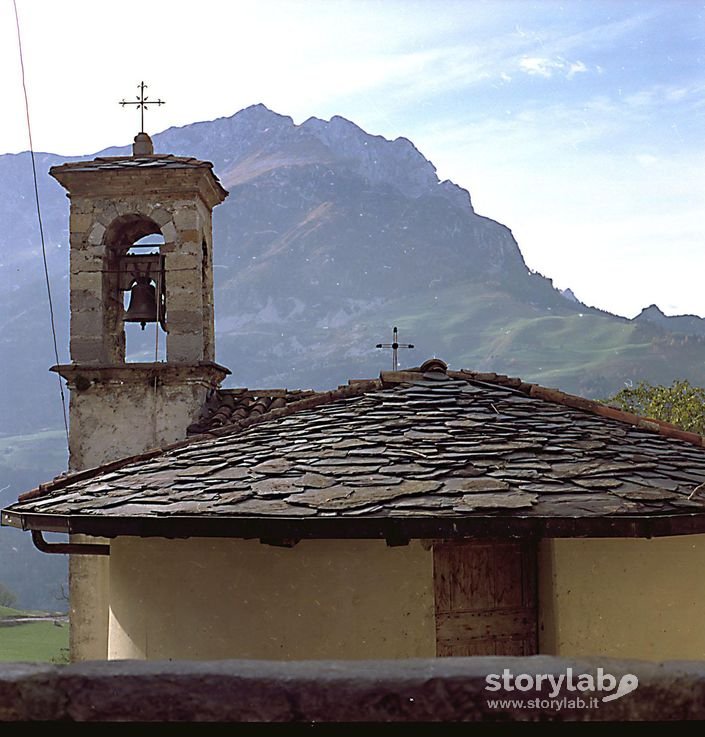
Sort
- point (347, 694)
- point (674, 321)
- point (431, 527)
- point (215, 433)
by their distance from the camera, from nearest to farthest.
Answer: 1. point (347, 694)
2. point (431, 527)
3. point (215, 433)
4. point (674, 321)

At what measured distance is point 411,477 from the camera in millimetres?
4699

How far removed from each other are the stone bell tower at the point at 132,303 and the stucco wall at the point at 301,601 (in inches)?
182

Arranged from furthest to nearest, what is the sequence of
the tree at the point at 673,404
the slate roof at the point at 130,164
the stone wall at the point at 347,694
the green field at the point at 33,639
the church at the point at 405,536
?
1. the green field at the point at 33,639
2. the tree at the point at 673,404
3. the slate roof at the point at 130,164
4. the church at the point at 405,536
5. the stone wall at the point at 347,694

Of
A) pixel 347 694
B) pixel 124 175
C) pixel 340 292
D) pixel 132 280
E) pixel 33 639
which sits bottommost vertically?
pixel 33 639

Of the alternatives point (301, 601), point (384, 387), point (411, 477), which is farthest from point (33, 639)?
point (411, 477)

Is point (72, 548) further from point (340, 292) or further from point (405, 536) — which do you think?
point (340, 292)

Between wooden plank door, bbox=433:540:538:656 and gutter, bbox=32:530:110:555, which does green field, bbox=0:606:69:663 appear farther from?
→ wooden plank door, bbox=433:540:538:656

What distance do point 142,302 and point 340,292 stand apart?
94.1 metres

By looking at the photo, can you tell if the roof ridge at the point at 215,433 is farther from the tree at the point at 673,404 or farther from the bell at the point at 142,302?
the tree at the point at 673,404

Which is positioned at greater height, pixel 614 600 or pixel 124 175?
pixel 124 175

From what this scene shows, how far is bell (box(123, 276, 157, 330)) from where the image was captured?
9.67 meters

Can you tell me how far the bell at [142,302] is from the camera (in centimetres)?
967

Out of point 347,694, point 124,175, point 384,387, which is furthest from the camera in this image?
point 124,175

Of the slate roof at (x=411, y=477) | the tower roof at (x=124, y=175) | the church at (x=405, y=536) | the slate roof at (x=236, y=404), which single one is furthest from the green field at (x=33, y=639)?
the church at (x=405, y=536)
